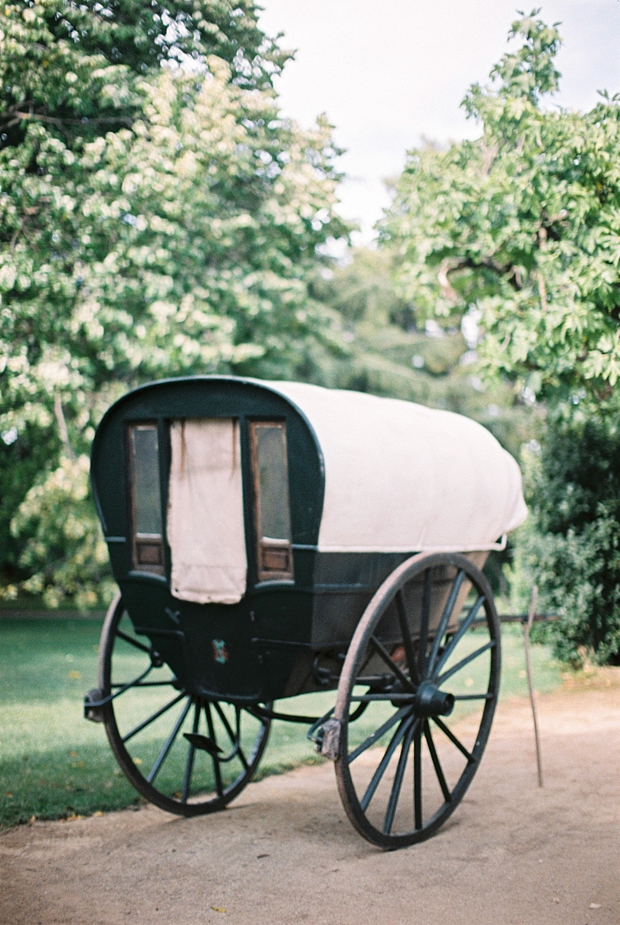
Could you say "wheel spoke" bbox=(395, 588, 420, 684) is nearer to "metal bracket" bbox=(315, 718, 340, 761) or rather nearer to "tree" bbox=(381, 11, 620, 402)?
"metal bracket" bbox=(315, 718, 340, 761)

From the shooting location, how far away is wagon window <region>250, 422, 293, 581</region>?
4.30 metres

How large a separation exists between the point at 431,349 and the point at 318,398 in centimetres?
1767

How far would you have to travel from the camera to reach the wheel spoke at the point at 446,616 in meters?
4.92

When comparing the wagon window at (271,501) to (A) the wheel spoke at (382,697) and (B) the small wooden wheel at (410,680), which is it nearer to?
(B) the small wooden wheel at (410,680)

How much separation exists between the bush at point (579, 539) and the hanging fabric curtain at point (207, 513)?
6.24 m

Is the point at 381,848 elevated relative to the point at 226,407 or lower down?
lower down

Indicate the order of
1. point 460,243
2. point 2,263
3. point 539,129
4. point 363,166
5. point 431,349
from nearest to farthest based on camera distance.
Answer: point 539,129, point 2,263, point 460,243, point 363,166, point 431,349

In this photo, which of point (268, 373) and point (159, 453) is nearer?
point (159, 453)

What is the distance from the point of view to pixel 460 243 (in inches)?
335

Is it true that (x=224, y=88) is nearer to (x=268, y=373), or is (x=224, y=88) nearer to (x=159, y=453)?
(x=268, y=373)

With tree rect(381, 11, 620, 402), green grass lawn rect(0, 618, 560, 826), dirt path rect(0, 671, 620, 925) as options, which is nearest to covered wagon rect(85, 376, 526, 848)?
dirt path rect(0, 671, 620, 925)

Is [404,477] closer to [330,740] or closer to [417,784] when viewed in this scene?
[330,740]

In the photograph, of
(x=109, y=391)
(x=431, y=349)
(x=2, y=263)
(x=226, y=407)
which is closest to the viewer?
(x=226, y=407)

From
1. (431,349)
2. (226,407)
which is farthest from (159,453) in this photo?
(431,349)
